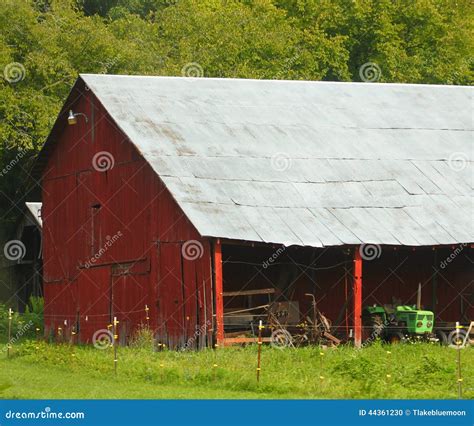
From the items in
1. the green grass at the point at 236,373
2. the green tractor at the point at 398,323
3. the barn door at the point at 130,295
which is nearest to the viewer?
the green grass at the point at 236,373

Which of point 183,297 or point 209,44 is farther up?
point 209,44

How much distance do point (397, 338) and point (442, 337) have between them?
1429 mm

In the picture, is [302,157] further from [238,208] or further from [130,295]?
[130,295]

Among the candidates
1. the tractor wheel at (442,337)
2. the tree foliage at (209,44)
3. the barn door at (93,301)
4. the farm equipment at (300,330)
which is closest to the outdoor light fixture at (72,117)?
the barn door at (93,301)

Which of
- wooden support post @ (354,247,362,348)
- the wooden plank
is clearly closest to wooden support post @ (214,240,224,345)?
the wooden plank

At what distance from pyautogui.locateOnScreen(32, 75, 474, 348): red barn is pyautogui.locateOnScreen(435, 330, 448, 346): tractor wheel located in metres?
1.26

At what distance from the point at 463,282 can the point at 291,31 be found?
27.1 meters

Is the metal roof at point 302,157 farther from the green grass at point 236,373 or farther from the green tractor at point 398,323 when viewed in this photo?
the green grass at point 236,373

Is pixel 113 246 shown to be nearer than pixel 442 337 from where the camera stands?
No

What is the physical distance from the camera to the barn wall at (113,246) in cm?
2867

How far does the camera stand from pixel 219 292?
2762 centimetres

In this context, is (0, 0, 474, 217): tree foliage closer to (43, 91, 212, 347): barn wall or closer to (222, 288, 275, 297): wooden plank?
(43, 91, 212, 347): barn wall

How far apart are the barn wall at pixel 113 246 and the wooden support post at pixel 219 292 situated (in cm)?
30

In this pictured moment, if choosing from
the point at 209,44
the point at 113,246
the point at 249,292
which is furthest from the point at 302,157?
the point at 209,44
